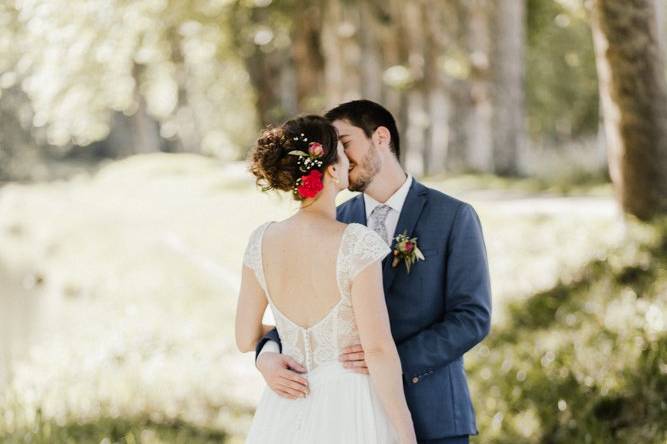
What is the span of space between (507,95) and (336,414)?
52.9 feet

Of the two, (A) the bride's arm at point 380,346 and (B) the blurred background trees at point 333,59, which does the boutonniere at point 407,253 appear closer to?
(A) the bride's arm at point 380,346

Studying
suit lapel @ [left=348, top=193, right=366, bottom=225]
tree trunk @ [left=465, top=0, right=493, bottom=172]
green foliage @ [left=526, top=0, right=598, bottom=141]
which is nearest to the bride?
suit lapel @ [left=348, top=193, right=366, bottom=225]

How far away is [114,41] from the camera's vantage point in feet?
38.7

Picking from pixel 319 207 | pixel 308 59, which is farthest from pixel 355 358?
pixel 308 59

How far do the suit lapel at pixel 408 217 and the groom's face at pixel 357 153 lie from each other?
0.59 feet

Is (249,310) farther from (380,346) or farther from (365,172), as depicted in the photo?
(365,172)

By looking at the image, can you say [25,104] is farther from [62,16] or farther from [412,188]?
[412,188]

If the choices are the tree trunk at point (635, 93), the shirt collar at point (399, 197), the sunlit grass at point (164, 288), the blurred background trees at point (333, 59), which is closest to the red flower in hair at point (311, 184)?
the shirt collar at point (399, 197)

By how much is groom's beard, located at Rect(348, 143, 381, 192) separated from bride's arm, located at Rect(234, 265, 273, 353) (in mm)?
519

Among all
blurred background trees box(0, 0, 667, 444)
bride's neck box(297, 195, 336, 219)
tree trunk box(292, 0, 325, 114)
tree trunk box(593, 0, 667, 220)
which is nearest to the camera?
bride's neck box(297, 195, 336, 219)

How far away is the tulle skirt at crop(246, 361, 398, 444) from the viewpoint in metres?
3.60

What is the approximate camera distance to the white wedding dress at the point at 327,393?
358 cm

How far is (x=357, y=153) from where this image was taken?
383 centimetres

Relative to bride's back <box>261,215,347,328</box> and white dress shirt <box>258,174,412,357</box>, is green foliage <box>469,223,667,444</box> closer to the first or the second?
white dress shirt <box>258,174,412,357</box>
